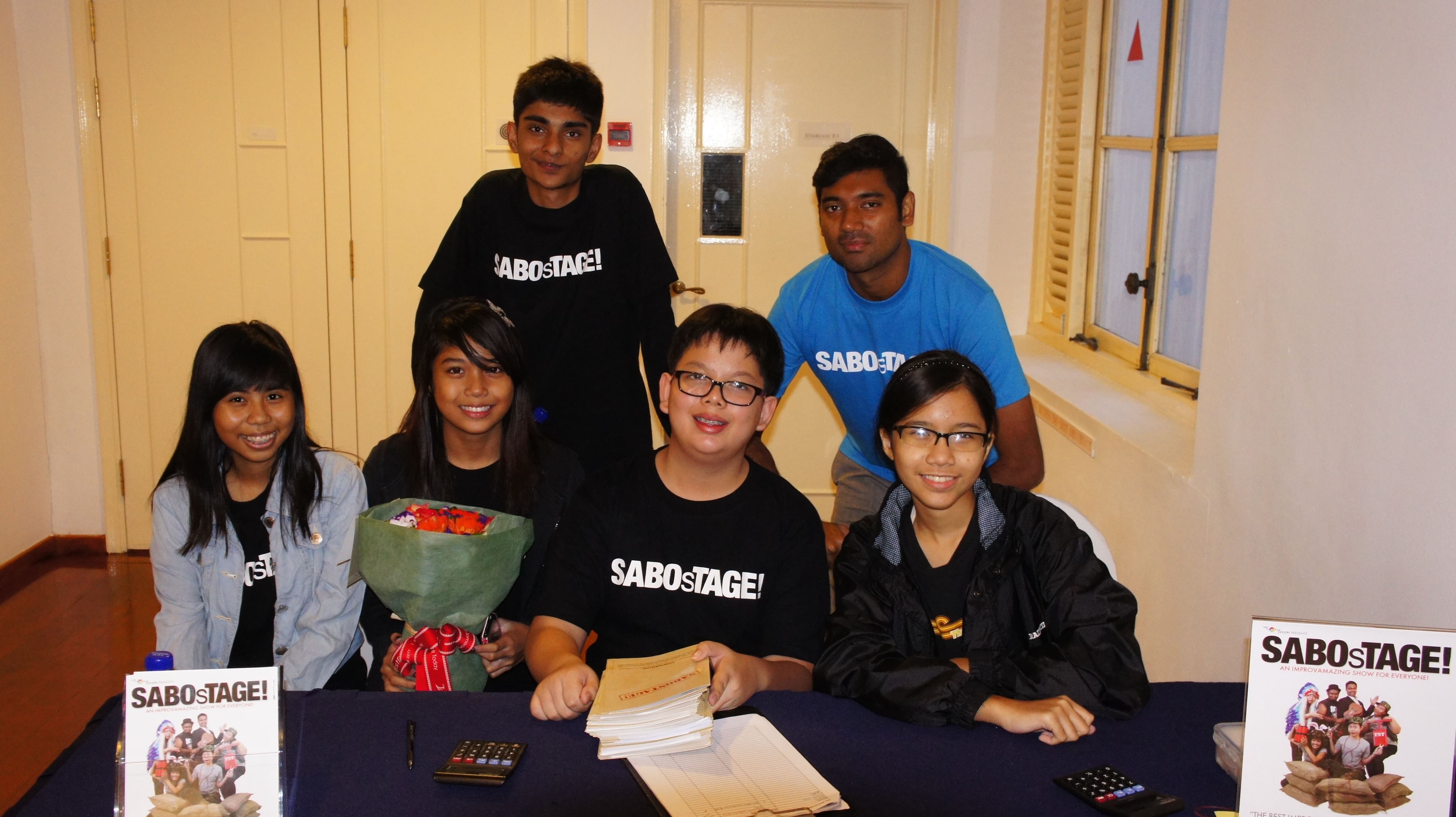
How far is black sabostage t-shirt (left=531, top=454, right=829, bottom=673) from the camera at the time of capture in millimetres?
1887

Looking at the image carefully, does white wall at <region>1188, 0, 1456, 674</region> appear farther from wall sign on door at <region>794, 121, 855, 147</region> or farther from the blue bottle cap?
wall sign on door at <region>794, 121, 855, 147</region>

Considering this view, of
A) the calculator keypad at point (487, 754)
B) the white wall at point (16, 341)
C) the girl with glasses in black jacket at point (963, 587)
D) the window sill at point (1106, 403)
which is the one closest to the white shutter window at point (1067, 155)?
the window sill at point (1106, 403)

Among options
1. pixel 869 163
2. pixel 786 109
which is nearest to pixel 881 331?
pixel 869 163

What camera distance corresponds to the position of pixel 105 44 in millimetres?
4188

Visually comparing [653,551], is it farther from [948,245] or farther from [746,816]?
[948,245]

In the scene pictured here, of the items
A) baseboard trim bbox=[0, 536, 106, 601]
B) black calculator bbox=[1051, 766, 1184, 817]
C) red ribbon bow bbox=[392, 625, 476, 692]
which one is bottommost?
baseboard trim bbox=[0, 536, 106, 601]

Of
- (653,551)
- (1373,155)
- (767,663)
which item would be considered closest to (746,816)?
(767,663)

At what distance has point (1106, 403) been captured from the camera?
332cm

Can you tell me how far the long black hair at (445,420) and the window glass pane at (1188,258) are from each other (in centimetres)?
187

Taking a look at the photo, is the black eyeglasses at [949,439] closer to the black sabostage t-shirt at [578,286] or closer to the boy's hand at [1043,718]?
the boy's hand at [1043,718]

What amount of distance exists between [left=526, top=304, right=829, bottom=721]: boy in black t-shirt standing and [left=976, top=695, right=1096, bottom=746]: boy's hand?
36cm

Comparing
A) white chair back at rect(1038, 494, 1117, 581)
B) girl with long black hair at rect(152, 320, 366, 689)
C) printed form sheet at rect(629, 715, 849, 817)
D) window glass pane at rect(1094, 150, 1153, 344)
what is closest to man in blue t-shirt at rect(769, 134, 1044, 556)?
white chair back at rect(1038, 494, 1117, 581)

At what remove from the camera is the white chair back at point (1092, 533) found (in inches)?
76.0

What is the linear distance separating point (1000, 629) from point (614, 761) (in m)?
0.68
